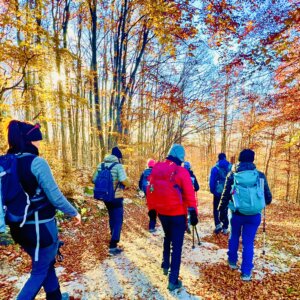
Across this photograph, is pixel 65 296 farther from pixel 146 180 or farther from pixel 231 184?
pixel 146 180

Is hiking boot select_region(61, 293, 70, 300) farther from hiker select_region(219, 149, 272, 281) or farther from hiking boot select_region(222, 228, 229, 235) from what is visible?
hiking boot select_region(222, 228, 229, 235)

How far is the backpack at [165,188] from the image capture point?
305 cm

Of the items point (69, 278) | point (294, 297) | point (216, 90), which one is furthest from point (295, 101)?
point (69, 278)

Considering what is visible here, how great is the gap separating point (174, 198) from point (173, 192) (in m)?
0.08

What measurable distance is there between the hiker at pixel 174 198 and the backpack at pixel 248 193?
77 centimetres

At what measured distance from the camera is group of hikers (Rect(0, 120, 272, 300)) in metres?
2.14

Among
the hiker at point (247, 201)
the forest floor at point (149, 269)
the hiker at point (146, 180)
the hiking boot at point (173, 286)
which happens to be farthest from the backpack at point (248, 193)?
the hiker at point (146, 180)

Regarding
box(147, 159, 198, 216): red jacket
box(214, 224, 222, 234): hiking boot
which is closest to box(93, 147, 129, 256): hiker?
box(147, 159, 198, 216): red jacket

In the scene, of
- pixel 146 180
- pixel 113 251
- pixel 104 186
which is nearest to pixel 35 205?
pixel 104 186

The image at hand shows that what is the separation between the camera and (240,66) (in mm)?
6621

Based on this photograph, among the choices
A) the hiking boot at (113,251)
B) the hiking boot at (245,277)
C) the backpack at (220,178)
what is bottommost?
the hiking boot at (113,251)

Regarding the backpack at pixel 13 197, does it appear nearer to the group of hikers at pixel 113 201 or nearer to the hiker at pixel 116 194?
the group of hikers at pixel 113 201

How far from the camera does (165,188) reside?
10.1ft

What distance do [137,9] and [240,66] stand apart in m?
6.91
